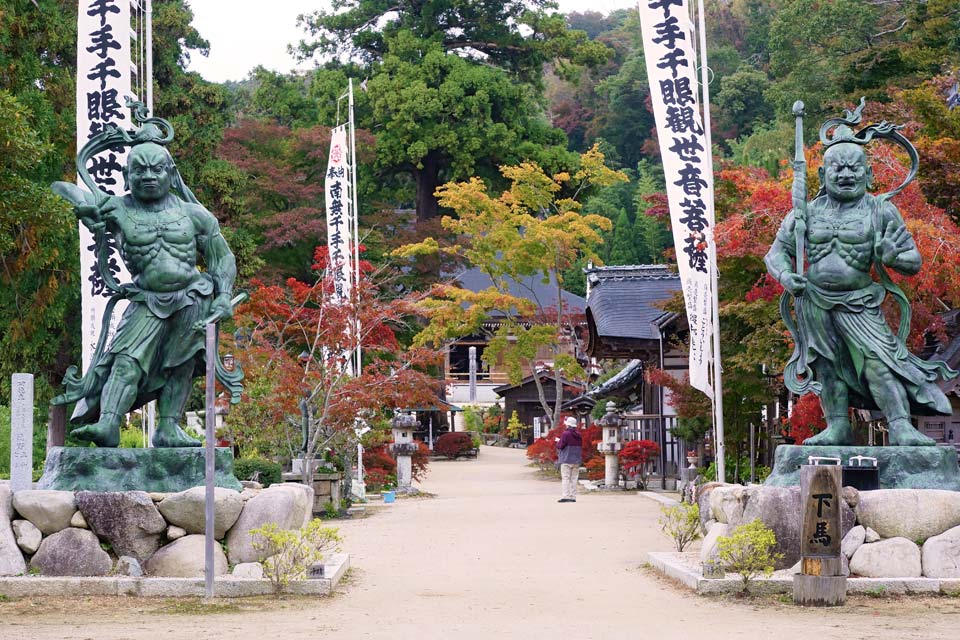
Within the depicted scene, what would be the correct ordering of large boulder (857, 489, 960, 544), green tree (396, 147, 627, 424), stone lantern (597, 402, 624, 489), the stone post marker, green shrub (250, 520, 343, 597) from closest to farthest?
green shrub (250, 520, 343, 597), large boulder (857, 489, 960, 544), the stone post marker, stone lantern (597, 402, 624, 489), green tree (396, 147, 627, 424)

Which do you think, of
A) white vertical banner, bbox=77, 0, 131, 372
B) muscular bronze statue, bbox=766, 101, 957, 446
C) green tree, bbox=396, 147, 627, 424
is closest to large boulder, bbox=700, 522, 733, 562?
muscular bronze statue, bbox=766, 101, 957, 446

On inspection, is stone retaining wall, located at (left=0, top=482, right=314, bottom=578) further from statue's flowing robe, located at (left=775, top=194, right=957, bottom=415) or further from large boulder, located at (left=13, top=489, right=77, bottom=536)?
statue's flowing robe, located at (left=775, top=194, right=957, bottom=415)

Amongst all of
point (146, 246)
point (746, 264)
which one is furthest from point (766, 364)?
point (146, 246)

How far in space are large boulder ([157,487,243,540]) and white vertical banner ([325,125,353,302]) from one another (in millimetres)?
12446

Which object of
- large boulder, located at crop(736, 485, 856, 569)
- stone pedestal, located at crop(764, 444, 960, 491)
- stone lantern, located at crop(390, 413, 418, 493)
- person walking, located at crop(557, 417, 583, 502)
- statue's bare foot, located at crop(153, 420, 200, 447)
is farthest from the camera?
stone lantern, located at crop(390, 413, 418, 493)

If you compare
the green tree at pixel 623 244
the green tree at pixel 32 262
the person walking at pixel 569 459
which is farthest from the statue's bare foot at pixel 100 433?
the green tree at pixel 623 244

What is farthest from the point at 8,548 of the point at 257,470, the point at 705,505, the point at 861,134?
the point at 257,470

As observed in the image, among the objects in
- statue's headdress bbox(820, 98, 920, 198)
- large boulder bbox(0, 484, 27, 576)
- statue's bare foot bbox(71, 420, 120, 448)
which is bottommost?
large boulder bbox(0, 484, 27, 576)

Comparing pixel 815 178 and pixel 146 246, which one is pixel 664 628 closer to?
pixel 146 246

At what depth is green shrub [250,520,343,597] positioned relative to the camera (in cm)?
955

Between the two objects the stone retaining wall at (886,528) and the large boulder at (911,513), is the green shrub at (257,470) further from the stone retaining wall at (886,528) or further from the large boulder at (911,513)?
the large boulder at (911,513)

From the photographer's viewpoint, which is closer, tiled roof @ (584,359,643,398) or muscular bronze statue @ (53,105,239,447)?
muscular bronze statue @ (53,105,239,447)

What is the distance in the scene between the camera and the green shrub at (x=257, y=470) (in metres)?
17.5

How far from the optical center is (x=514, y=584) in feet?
35.7
